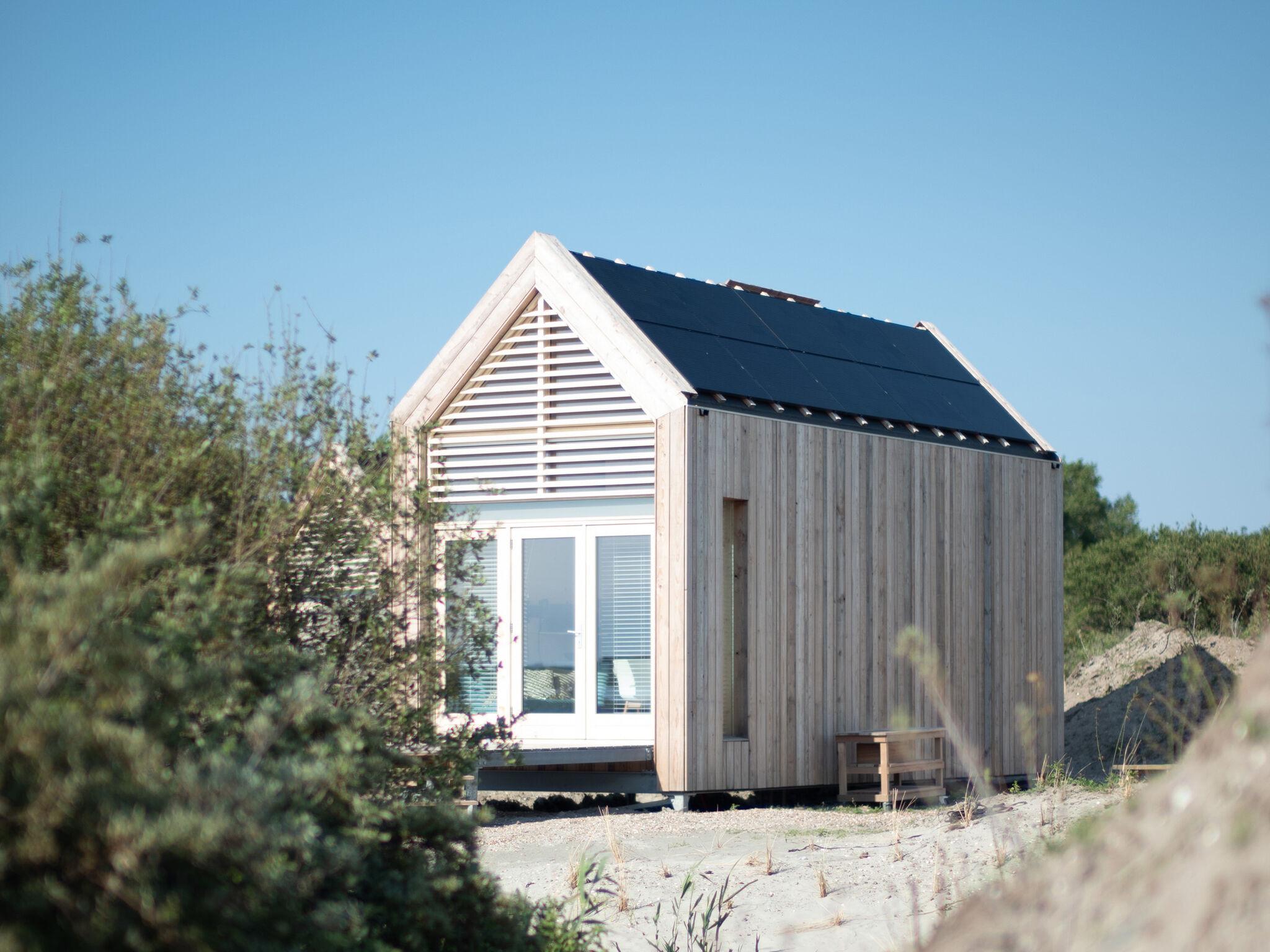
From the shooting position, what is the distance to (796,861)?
8.31 m

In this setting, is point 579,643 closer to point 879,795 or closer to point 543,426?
point 543,426

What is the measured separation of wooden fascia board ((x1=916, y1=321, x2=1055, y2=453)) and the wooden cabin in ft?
7.26

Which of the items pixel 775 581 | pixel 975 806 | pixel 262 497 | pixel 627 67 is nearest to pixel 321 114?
pixel 627 67

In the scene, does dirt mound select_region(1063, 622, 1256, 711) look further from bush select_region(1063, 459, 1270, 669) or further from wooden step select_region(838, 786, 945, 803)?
wooden step select_region(838, 786, 945, 803)

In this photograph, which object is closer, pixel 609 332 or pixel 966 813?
pixel 966 813

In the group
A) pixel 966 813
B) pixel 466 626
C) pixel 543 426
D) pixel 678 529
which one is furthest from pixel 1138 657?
pixel 466 626

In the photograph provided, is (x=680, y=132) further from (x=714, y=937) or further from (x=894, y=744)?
(x=714, y=937)

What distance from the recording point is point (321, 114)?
1702cm

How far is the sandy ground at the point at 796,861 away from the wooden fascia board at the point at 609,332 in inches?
143

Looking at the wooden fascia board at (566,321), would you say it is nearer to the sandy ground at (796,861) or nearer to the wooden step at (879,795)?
the sandy ground at (796,861)

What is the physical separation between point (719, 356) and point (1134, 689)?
1151 cm

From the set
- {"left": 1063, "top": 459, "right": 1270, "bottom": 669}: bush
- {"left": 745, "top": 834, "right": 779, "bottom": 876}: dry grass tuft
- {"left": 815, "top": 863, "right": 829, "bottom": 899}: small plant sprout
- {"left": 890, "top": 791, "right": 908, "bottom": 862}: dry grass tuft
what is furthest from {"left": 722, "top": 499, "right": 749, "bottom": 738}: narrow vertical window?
{"left": 1063, "top": 459, "right": 1270, "bottom": 669}: bush

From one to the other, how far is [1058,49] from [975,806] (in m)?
13.5

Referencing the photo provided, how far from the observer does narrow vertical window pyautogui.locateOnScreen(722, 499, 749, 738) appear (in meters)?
12.1
